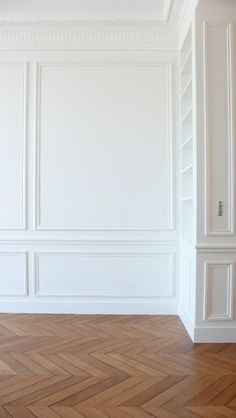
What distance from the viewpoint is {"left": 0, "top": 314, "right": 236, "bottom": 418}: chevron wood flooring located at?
1832 millimetres

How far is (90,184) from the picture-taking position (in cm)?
344

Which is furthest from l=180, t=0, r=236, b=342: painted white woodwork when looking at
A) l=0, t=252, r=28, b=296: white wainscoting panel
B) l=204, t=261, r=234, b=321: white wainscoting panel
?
l=0, t=252, r=28, b=296: white wainscoting panel

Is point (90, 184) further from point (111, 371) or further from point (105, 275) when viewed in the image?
point (111, 371)

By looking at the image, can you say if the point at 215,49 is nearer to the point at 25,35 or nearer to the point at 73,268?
the point at 25,35

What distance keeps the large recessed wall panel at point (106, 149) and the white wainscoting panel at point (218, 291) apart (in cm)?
81

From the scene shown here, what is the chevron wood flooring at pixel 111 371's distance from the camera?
1832mm

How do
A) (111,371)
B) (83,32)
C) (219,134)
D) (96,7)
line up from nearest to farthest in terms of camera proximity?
1. (111,371)
2. (219,134)
3. (96,7)
4. (83,32)

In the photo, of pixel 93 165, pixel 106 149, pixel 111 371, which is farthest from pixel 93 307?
pixel 106 149

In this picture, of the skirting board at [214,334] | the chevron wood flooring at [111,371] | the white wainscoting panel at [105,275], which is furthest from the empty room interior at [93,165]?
the skirting board at [214,334]

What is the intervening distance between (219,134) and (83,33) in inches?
73.6

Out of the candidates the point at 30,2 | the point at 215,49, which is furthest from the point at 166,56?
the point at 30,2

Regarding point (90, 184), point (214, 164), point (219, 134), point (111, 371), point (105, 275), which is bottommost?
point (111, 371)

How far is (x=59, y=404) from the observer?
186 centimetres

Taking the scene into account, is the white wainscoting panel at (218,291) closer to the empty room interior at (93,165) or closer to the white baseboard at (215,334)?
the white baseboard at (215,334)
